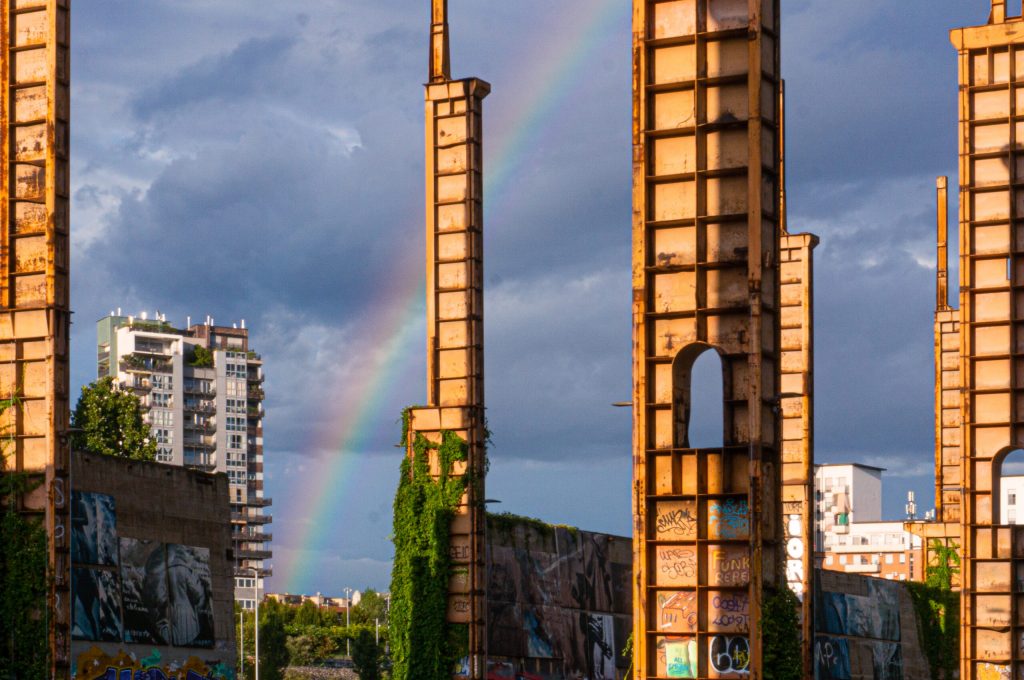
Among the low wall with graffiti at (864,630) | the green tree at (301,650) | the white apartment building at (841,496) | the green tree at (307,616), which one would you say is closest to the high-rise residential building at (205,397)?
the green tree at (307,616)

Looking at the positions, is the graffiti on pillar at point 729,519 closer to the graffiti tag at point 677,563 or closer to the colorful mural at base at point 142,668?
the graffiti tag at point 677,563

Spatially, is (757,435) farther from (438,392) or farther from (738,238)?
(438,392)

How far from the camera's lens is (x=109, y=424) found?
74250 mm

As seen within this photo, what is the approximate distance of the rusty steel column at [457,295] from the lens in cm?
3891

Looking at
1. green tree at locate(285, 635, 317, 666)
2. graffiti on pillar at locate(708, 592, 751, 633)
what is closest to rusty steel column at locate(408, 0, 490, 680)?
graffiti on pillar at locate(708, 592, 751, 633)

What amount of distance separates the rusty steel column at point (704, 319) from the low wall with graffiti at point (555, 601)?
16108 mm

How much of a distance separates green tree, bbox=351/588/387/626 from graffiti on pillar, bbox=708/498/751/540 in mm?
132812

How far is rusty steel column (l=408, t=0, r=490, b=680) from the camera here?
128 feet

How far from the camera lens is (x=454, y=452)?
128 ft

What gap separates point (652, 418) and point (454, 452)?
38.8 feet

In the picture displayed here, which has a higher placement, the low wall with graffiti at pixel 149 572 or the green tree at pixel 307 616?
the low wall with graffiti at pixel 149 572

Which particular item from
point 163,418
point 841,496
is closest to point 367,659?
point 163,418

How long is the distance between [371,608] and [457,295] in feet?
453

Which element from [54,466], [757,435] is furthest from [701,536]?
[54,466]
